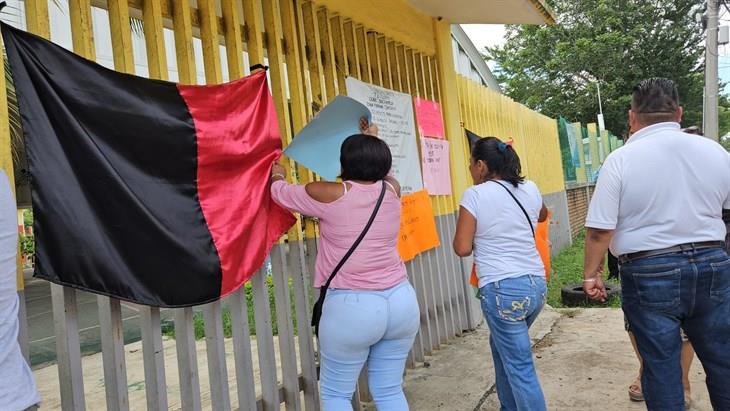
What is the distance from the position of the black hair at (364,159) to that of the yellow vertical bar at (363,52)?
1.72 m

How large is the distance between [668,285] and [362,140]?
1.44 m

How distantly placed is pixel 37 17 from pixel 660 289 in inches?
106

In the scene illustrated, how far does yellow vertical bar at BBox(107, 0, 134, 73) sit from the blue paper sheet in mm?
851

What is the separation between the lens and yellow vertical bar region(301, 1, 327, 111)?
136 inches

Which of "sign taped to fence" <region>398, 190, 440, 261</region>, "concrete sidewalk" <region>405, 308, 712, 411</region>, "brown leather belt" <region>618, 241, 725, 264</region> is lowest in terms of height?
"concrete sidewalk" <region>405, 308, 712, 411</region>

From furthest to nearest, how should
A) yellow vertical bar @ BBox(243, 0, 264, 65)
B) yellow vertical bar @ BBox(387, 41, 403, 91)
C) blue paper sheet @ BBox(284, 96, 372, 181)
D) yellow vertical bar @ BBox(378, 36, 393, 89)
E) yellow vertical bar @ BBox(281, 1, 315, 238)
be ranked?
yellow vertical bar @ BBox(387, 41, 403, 91) → yellow vertical bar @ BBox(378, 36, 393, 89) → yellow vertical bar @ BBox(281, 1, 315, 238) → yellow vertical bar @ BBox(243, 0, 264, 65) → blue paper sheet @ BBox(284, 96, 372, 181)

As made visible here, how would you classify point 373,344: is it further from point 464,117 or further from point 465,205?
point 464,117

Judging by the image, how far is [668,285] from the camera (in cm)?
231

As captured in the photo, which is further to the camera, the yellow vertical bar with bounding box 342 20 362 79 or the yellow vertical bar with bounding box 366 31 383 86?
the yellow vertical bar with bounding box 366 31 383 86

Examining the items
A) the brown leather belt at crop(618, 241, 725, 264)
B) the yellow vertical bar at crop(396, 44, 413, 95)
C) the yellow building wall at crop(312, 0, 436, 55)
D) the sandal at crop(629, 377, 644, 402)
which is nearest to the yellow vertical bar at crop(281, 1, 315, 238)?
the yellow building wall at crop(312, 0, 436, 55)

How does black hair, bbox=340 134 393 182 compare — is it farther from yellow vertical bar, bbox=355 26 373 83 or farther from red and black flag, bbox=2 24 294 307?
yellow vertical bar, bbox=355 26 373 83

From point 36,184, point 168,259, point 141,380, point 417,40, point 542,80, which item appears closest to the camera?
point 36,184

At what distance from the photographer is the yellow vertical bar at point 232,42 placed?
2.80 m

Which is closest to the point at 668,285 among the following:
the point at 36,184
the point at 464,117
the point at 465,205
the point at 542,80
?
the point at 465,205
